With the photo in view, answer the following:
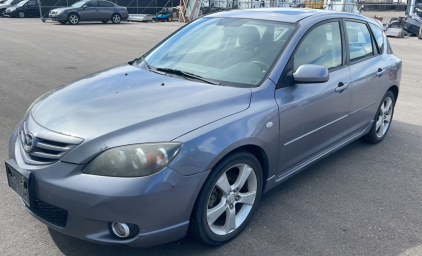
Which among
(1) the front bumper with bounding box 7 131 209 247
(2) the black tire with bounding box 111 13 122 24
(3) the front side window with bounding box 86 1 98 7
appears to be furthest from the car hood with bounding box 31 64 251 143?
(2) the black tire with bounding box 111 13 122 24

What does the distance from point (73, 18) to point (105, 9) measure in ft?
7.84

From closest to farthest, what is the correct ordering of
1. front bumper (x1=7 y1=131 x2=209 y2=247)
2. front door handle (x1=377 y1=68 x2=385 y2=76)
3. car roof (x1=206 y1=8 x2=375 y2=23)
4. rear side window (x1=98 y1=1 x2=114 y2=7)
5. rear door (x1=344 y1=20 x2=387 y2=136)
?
front bumper (x1=7 y1=131 x2=209 y2=247), car roof (x1=206 y1=8 x2=375 y2=23), rear door (x1=344 y1=20 x2=387 y2=136), front door handle (x1=377 y1=68 x2=385 y2=76), rear side window (x1=98 y1=1 x2=114 y2=7)

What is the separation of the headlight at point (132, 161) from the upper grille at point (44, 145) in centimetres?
21

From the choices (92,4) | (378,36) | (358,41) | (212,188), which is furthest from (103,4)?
(212,188)

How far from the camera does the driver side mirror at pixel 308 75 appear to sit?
3.34 meters

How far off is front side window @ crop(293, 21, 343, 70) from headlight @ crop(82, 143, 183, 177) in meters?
1.66

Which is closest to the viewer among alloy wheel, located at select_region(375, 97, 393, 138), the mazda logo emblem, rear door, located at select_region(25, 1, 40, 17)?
the mazda logo emblem

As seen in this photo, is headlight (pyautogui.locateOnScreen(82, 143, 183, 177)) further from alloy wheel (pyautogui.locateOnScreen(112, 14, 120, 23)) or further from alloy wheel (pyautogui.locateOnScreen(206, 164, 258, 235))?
alloy wheel (pyautogui.locateOnScreen(112, 14, 120, 23))

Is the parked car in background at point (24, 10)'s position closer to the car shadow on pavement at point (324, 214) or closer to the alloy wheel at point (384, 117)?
the alloy wheel at point (384, 117)

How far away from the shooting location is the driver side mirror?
3.34 m

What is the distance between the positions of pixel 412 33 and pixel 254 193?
20778 millimetres

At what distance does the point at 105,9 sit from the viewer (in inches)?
1056

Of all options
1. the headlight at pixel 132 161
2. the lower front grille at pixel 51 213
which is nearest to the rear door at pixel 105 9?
the lower front grille at pixel 51 213

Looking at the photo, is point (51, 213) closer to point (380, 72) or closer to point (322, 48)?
point (322, 48)
